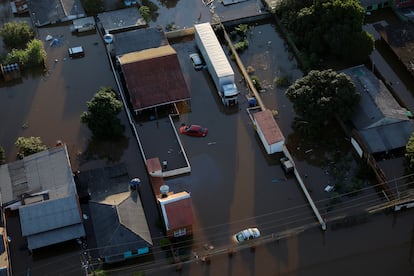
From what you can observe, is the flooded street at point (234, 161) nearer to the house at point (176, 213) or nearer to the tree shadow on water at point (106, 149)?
the tree shadow on water at point (106, 149)

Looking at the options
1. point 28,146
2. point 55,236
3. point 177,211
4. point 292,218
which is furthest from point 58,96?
point 292,218

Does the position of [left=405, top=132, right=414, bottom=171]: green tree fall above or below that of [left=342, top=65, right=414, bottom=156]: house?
below

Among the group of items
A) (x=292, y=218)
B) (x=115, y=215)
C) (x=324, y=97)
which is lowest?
(x=292, y=218)

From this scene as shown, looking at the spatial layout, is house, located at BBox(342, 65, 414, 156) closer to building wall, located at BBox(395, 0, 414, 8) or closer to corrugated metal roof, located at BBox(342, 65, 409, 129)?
corrugated metal roof, located at BBox(342, 65, 409, 129)

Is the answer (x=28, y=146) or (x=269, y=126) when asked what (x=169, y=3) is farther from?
(x=28, y=146)

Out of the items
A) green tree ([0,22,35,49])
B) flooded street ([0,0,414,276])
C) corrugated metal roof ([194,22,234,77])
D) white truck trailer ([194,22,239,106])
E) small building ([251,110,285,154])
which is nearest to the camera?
flooded street ([0,0,414,276])

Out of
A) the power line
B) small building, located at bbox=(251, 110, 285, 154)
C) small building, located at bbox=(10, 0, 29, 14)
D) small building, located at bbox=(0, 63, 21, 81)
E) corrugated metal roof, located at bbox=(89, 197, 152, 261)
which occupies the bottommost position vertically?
the power line

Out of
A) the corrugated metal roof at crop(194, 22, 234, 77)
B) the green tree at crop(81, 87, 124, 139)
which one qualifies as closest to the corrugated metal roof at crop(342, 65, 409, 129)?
the corrugated metal roof at crop(194, 22, 234, 77)
